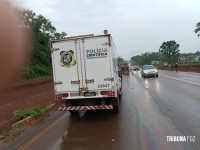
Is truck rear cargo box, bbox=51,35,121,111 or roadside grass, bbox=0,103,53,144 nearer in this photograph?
roadside grass, bbox=0,103,53,144

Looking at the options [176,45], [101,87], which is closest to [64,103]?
[101,87]

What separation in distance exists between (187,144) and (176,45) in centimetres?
12671

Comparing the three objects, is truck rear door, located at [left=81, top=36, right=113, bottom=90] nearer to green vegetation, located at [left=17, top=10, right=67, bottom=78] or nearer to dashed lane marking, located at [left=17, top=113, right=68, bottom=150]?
dashed lane marking, located at [left=17, top=113, right=68, bottom=150]

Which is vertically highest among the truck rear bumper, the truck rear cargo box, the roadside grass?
the truck rear cargo box

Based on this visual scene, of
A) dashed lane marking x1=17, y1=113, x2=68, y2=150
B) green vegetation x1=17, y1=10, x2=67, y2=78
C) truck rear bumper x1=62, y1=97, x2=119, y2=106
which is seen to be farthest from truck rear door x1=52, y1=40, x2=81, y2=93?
green vegetation x1=17, y1=10, x2=67, y2=78

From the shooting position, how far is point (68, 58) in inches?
427

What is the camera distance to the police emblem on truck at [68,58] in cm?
1083

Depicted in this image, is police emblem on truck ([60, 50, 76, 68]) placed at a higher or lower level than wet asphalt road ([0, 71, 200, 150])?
higher

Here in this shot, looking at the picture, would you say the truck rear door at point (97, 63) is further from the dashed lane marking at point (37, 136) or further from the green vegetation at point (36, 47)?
the green vegetation at point (36, 47)

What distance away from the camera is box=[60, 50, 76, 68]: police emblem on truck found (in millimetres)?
10828

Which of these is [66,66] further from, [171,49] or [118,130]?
[171,49]

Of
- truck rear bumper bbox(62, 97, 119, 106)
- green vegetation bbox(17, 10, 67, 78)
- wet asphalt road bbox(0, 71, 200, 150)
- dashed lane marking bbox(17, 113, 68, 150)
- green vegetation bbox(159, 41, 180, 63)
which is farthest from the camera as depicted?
green vegetation bbox(159, 41, 180, 63)

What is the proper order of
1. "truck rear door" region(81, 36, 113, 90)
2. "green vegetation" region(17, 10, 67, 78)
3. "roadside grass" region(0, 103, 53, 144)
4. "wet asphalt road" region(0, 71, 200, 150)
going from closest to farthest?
"wet asphalt road" region(0, 71, 200, 150)
"roadside grass" region(0, 103, 53, 144)
"truck rear door" region(81, 36, 113, 90)
"green vegetation" region(17, 10, 67, 78)

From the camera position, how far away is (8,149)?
7.68 m
